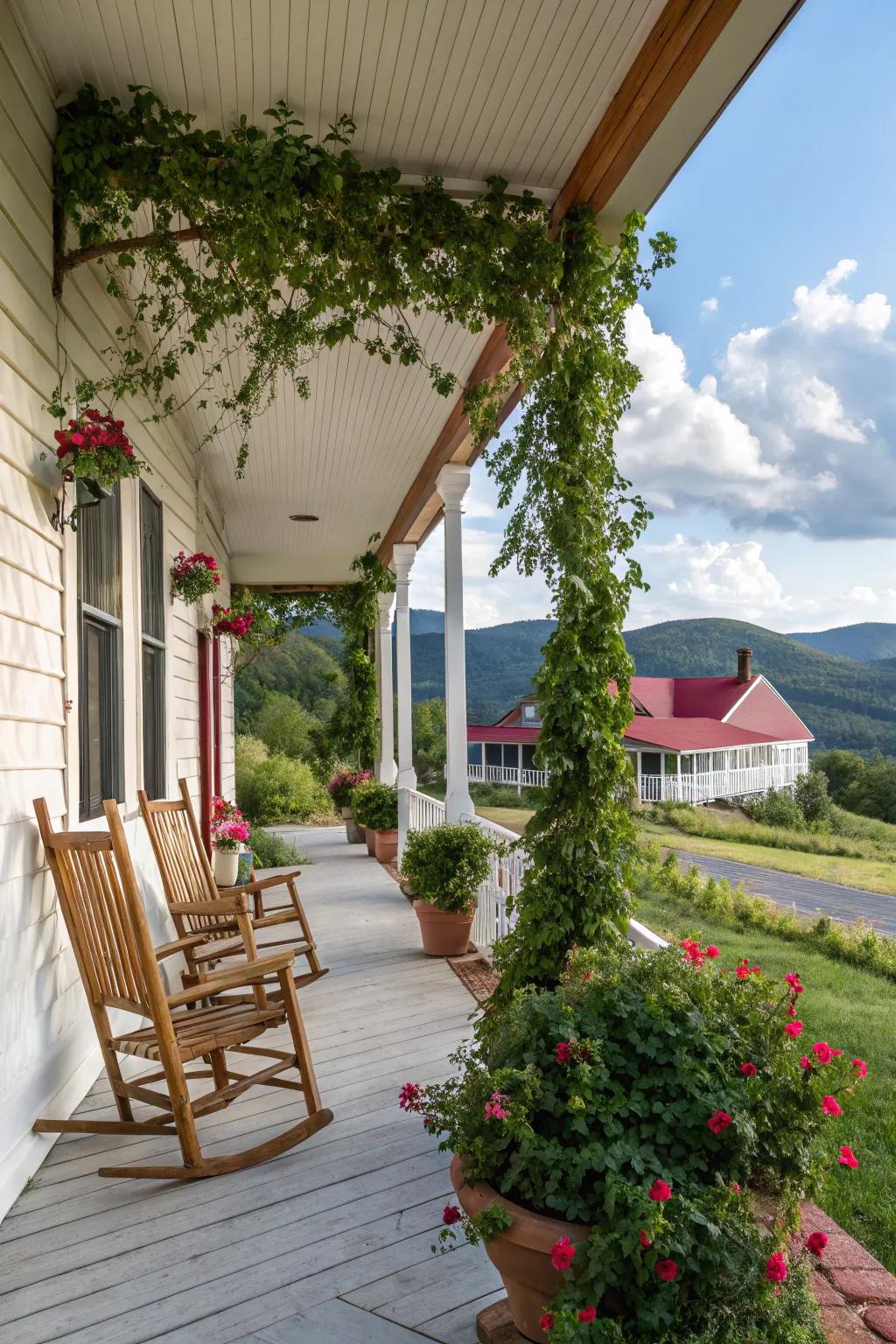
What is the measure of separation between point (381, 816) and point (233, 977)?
625 centimetres

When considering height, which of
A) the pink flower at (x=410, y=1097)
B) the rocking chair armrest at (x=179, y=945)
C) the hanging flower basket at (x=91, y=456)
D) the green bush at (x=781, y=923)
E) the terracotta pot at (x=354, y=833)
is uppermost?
the hanging flower basket at (x=91, y=456)

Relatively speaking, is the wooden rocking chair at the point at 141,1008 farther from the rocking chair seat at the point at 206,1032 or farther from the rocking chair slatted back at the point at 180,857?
the rocking chair slatted back at the point at 180,857

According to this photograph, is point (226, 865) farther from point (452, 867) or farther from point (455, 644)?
point (455, 644)

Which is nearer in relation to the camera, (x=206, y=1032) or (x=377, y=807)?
(x=206, y=1032)

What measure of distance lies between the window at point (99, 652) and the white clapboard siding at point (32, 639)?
22cm

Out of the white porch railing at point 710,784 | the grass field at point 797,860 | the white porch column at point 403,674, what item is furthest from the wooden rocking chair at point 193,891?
the white porch railing at point 710,784

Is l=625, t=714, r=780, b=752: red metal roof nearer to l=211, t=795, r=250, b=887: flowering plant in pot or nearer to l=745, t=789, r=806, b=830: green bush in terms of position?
l=745, t=789, r=806, b=830: green bush

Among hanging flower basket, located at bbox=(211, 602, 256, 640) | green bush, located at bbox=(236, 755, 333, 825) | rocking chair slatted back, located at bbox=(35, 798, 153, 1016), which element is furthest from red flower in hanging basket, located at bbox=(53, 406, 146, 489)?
green bush, located at bbox=(236, 755, 333, 825)

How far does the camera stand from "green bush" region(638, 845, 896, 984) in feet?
23.4

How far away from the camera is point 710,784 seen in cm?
1647

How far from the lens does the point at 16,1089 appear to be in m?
2.25

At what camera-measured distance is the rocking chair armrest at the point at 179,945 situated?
2.82 m

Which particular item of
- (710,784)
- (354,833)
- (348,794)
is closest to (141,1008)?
(348,794)

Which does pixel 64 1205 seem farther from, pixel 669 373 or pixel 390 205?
pixel 669 373
